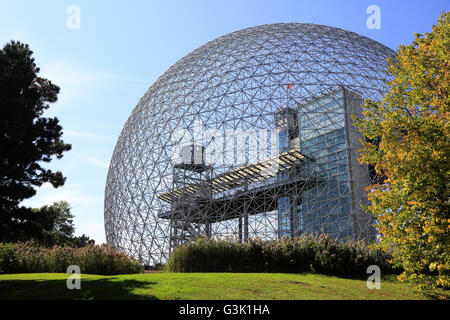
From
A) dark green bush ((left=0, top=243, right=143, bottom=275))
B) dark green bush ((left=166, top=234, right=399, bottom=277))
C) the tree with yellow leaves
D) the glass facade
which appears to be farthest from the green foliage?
the glass facade

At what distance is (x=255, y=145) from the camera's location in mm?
25516

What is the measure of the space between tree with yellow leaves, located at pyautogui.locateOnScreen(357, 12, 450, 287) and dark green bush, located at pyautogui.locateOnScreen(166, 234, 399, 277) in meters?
3.68

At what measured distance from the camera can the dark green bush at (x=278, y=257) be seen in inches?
483

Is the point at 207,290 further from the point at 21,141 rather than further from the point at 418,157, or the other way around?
the point at 21,141

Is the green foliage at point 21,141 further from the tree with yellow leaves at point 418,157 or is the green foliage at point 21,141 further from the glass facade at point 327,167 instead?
the glass facade at point 327,167

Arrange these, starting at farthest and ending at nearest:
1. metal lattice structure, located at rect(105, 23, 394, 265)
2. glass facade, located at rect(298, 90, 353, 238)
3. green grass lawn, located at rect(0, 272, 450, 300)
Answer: metal lattice structure, located at rect(105, 23, 394, 265) → glass facade, located at rect(298, 90, 353, 238) → green grass lawn, located at rect(0, 272, 450, 300)

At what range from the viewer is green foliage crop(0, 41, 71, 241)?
37.2 feet

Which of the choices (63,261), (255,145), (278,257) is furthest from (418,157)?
(255,145)

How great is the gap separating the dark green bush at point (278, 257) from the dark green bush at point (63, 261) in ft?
7.78

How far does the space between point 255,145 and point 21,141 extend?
1623 cm

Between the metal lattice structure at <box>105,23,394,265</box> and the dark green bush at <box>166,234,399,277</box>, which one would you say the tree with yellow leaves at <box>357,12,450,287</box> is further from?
the metal lattice structure at <box>105,23,394,265</box>

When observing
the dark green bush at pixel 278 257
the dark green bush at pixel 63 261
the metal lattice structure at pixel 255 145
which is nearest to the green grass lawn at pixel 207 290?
the dark green bush at pixel 278 257

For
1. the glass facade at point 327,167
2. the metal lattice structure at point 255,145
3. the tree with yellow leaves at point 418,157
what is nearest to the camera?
the tree with yellow leaves at point 418,157
